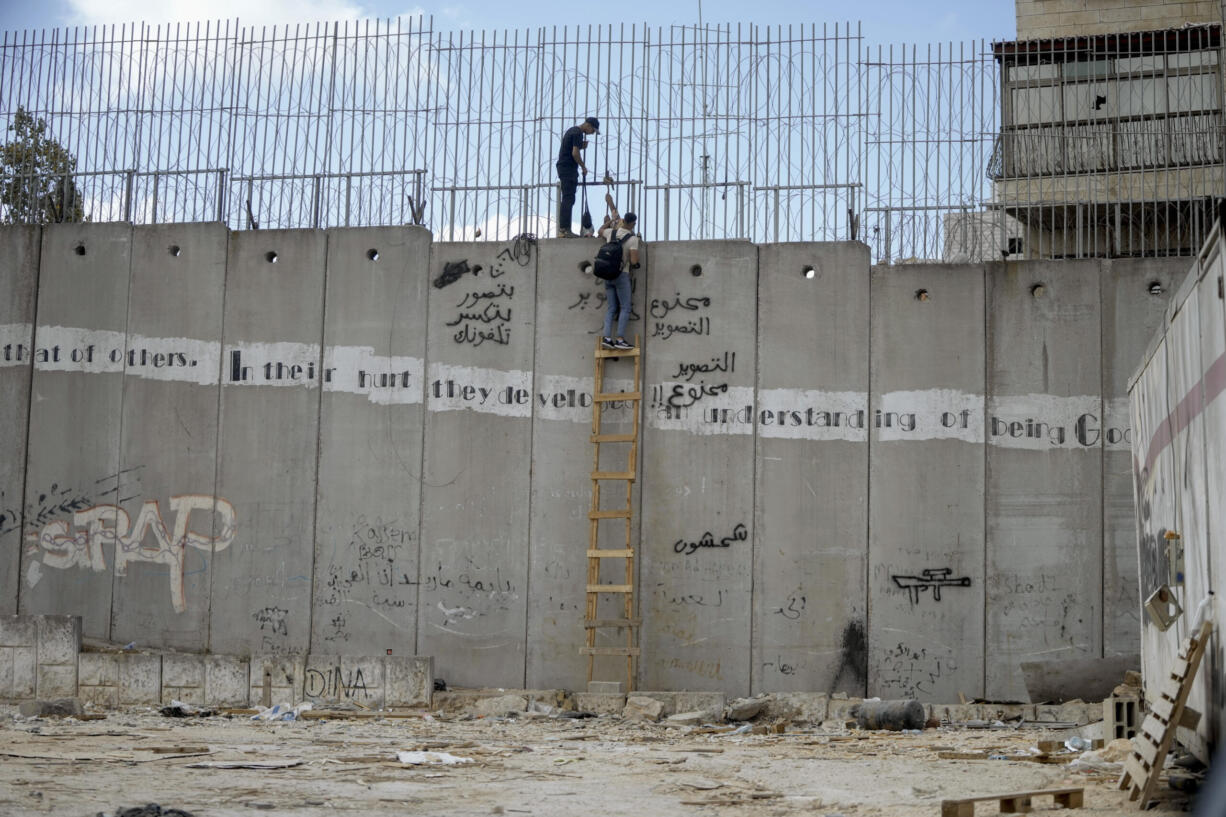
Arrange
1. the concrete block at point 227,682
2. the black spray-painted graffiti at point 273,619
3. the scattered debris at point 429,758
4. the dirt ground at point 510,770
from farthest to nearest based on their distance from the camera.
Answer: the black spray-painted graffiti at point 273,619 → the concrete block at point 227,682 → the scattered debris at point 429,758 → the dirt ground at point 510,770

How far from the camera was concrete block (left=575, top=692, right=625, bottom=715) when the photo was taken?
45.0 feet

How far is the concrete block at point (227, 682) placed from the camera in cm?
1364

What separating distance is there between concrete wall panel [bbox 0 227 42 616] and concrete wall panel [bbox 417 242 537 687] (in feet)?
14.6

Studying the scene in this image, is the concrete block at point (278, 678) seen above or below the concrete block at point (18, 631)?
below

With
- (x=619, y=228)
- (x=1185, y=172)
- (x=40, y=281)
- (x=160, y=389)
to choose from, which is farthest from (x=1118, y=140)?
(x=40, y=281)

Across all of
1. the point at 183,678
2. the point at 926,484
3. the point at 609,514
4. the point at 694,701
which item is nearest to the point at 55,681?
the point at 183,678

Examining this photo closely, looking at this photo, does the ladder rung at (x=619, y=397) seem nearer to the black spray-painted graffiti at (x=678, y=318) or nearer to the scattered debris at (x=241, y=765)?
the black spray-painted graffiti at (x=678, y=318)

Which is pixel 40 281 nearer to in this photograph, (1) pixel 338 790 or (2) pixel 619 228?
(2) pixel 619 228

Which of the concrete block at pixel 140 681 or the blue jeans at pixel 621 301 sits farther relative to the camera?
the blue jeans at pixel 621 301

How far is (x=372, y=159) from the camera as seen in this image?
52.7 feet

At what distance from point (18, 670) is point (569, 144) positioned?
751cm

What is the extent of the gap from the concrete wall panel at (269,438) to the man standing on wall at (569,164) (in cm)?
258

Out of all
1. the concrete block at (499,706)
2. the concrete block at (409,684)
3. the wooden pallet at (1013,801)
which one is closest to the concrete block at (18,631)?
the concrete block at (409,684)

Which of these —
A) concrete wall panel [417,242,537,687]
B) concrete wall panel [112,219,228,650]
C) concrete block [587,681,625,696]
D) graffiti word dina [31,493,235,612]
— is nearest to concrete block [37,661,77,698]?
concrete wall panel [112,219,228,650]
